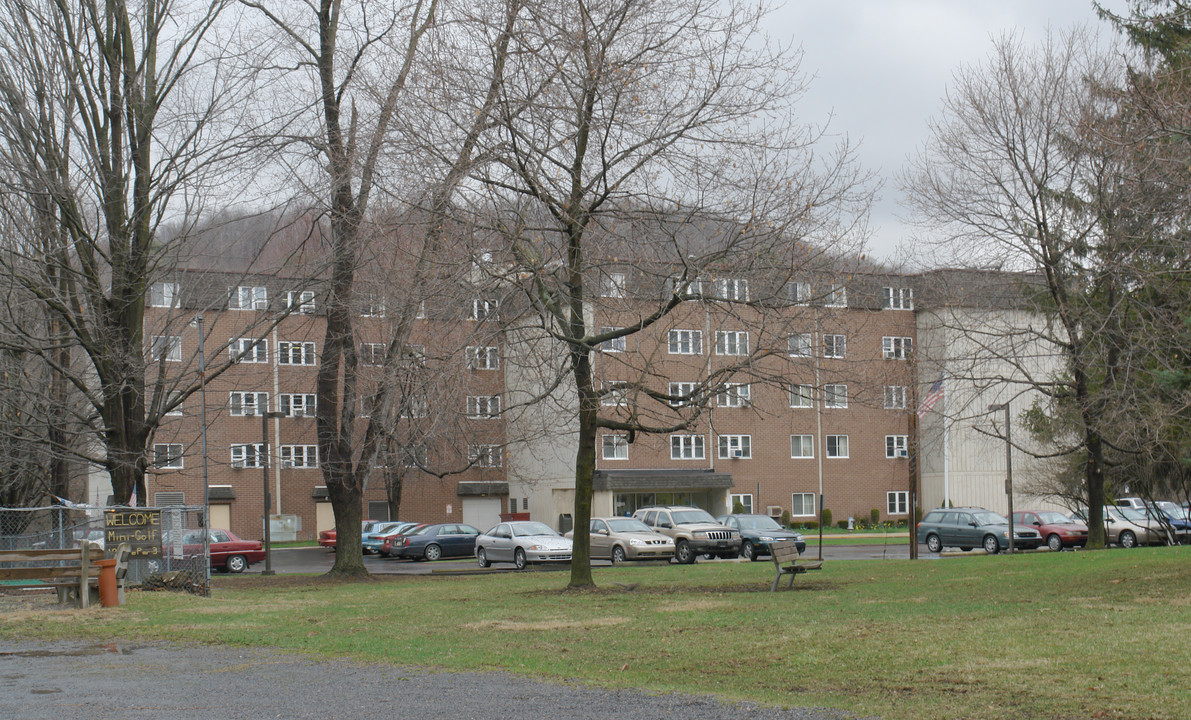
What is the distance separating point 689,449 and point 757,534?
25.8 metres

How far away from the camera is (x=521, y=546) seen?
34344mm

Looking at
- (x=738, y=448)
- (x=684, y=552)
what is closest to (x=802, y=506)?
(x=738, y=448)

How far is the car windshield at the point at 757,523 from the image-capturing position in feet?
120

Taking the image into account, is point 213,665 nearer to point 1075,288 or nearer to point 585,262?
point 585,262

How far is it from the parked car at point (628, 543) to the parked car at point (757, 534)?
261cm

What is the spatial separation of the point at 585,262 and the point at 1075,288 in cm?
1344

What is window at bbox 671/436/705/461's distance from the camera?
6012cm

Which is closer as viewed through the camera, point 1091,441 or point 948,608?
point 948,608

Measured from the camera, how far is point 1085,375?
27375 millimetres

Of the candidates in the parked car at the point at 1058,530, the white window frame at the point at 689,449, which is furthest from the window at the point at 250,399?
the parked car at the point at 1058,530

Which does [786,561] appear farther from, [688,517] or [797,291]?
[688,517]

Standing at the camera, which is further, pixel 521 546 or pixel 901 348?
pixel 521 546

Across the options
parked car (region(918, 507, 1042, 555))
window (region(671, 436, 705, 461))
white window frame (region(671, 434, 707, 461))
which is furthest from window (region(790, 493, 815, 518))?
parked car (region(918, 507, 1042, 555))

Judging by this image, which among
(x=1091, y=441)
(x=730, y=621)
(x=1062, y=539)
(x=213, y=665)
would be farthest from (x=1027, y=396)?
(x=213, y=665)
